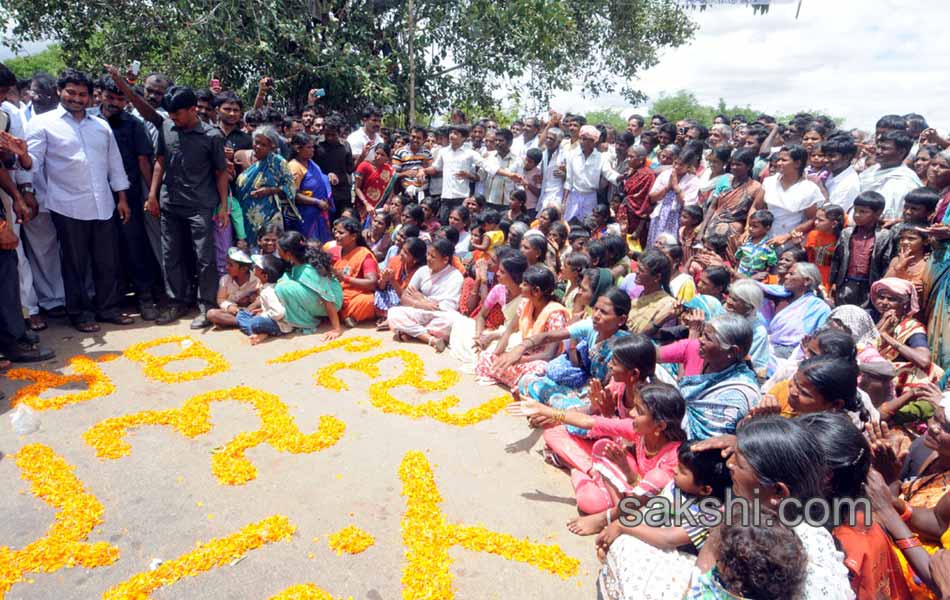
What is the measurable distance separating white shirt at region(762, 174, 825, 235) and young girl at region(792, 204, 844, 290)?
25 cm

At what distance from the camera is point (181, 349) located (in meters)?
6.38

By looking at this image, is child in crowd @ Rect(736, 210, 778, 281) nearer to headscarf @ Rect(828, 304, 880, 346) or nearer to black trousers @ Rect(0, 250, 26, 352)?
headscarf @ Rect(828, 304, 880, 346)

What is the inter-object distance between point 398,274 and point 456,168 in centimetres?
261

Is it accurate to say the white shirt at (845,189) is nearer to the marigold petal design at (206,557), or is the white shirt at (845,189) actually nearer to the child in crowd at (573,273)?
the child in crowd at (573,273)

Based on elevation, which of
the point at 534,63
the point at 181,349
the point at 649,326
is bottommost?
the point at 181,349

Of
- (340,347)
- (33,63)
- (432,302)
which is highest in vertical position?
(33,63)

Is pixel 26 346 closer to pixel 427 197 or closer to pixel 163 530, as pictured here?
pixel 163 530

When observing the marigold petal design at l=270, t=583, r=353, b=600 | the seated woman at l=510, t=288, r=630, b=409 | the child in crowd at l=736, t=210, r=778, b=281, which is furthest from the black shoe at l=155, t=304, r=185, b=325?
the child in crowd at l=736, t=210, r=778, b=281

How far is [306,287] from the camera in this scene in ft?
22.6

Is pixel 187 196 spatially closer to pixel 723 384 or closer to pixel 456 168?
pixel 456 168

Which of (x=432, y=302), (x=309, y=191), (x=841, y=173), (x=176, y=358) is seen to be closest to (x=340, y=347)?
(x=432, y=302)

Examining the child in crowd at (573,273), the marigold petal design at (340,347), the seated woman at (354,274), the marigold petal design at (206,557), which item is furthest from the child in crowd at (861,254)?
the marigold petal design at (206,557)

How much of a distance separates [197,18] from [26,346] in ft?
32.4

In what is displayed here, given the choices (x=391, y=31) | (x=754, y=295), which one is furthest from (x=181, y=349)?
(x=391, y=31)
